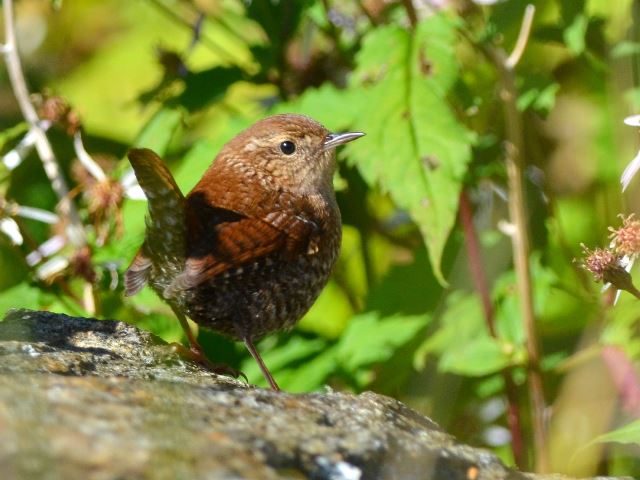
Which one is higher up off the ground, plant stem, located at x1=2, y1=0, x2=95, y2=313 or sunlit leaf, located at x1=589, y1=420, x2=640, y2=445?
plant stem, located at x1=2, y1=0, x2=95, y2=313

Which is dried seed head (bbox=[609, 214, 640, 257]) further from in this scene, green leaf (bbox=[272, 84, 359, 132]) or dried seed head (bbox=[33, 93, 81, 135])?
dried seed head (bbox=[33, 93, 81, 135])

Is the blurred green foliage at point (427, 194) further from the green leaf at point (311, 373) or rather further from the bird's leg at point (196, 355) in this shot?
the bird's leg at point (196, 355)

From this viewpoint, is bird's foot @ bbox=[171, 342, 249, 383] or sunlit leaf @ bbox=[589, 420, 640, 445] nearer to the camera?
sunlit leaf @ bbox=[589, 420, 640, 445]

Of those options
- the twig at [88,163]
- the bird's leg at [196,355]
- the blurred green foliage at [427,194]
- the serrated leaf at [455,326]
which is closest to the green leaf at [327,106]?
the blurred green foliage at [427,194]

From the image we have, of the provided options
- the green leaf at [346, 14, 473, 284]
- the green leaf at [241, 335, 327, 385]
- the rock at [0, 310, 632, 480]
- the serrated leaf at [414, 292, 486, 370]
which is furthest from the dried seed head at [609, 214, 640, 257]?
the green leaf at [241, 335, 327, 385]

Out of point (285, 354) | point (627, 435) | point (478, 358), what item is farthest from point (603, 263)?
point (285, 354)

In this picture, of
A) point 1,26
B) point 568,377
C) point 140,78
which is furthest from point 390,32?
point 1,26

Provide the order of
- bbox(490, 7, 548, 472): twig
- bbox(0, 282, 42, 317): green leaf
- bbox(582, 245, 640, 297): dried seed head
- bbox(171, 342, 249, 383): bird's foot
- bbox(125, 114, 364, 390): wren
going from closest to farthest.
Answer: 1. bbox(582, 245, 640, 297): dried seed head
2. bbox(171, 342, 249, 383): bird's foot
3. bbox(125, 114, 364, 390): wren
4. bbox(490, 7, 548, 472): twig
5. bbox(0, 282, 42, 317): green leaf
